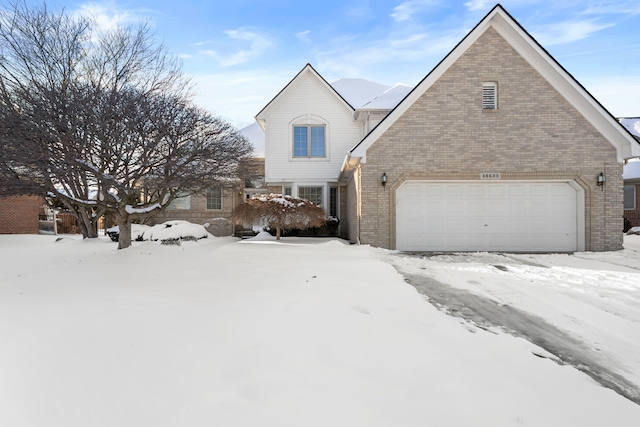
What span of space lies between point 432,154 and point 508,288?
660 cm

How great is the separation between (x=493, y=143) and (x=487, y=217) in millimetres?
2565

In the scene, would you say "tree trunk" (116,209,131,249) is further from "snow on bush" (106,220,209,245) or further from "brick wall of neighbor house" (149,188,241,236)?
"brick wall of neighbor house" (149,188,241,236)

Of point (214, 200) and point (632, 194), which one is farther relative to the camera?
point (632, 194)

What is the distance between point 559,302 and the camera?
5305 mm

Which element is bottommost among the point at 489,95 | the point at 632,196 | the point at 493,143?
the point at 632,196

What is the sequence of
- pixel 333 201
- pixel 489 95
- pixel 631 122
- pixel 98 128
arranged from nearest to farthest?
pixel 98 128, pixel 489 95, pixel 333 201, pixel 631 122

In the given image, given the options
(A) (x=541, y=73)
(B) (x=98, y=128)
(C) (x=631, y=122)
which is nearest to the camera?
(B) (x=98, y=128)

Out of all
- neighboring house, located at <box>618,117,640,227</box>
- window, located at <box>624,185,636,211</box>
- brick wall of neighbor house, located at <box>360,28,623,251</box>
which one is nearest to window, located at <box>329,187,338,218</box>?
brick wall of neighbor house, located at <box>360,28,623,251</box>

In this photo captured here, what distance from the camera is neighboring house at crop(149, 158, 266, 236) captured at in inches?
789

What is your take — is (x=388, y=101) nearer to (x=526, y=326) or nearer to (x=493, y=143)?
(x=493, y=143)

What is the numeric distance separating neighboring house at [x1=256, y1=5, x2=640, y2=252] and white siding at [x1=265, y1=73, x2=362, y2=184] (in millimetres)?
5632

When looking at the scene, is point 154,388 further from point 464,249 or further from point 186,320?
point 464,249

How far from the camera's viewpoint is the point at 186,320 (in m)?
4.21

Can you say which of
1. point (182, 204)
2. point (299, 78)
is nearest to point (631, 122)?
point (299, 78)
